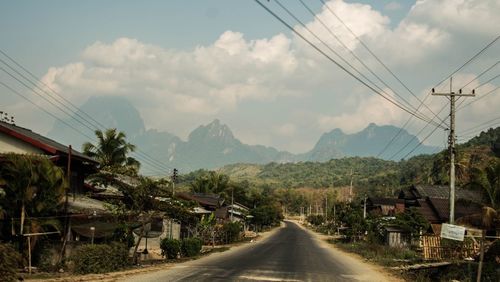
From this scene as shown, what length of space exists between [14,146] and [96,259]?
34.3 feet

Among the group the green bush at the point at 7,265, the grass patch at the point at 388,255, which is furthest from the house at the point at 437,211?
the green bush at the point at 7,265

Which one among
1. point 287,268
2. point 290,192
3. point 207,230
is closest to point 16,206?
point 287,268

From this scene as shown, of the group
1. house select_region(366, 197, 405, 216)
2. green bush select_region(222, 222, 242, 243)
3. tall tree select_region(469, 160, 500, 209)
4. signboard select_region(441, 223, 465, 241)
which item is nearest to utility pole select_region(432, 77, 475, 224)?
tall tree select_region(469, 160, 500, 209)

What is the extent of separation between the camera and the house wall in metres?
29.0

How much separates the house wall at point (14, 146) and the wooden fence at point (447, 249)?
25464 millimetres

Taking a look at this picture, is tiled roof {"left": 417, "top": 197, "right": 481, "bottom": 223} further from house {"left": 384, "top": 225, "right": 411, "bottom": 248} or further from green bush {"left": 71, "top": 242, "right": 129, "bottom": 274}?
green bush {"left": 71, "top": 242, "right": 129, "bottom": 274}

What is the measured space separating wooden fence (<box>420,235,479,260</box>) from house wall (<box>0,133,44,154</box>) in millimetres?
25464

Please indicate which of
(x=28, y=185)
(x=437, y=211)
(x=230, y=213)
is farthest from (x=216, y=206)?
(x=28, y=185)

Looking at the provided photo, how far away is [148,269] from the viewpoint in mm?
25344

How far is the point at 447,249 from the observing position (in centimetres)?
3200

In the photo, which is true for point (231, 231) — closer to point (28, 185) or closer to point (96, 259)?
point (96, 259)

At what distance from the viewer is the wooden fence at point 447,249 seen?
30.2 m

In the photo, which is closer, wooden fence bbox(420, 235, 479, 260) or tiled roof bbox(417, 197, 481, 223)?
wooden fence bbox(420, 235, 479, 260)

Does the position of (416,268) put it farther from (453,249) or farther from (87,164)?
(87,164)
